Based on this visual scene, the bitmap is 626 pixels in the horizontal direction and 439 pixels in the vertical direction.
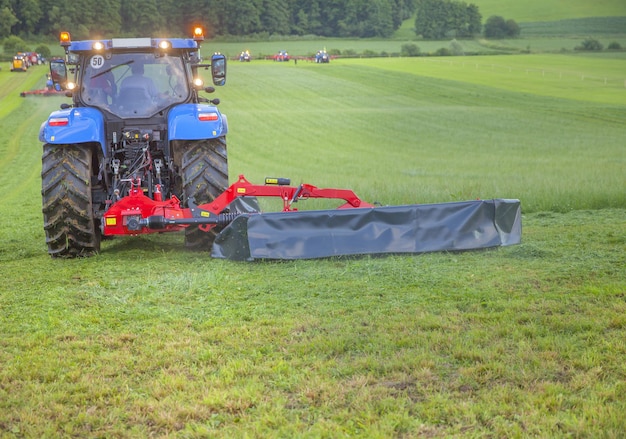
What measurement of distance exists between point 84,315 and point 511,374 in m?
3.21

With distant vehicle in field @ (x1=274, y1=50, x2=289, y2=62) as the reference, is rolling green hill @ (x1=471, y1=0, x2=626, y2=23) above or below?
above

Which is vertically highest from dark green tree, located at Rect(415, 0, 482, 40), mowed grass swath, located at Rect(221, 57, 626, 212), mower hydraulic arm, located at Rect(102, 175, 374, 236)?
dark green tree, located at Rect(415, 0, 482, 40)

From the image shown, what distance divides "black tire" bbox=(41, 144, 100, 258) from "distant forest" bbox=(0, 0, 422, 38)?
2587cm

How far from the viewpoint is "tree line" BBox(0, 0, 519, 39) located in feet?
125

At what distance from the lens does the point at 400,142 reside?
26391 mm

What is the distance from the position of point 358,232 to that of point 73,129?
3243mm

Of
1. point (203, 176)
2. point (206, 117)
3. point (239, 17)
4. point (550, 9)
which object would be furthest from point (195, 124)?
point (550, 9)

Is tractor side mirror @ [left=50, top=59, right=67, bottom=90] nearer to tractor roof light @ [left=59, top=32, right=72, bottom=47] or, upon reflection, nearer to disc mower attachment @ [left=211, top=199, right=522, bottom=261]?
tractor roof light @ [left=59, top=32, right=72, bottom=47]

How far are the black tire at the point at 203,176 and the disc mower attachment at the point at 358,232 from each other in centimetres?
67

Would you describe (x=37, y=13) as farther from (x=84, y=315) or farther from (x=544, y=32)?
(x=84, y=315)

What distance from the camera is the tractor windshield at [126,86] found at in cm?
946

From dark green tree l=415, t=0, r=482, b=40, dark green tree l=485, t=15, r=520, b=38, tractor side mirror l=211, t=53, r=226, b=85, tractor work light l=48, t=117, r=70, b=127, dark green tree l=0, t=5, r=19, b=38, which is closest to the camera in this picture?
tractor work light l=48, t=117, r=70, b=127

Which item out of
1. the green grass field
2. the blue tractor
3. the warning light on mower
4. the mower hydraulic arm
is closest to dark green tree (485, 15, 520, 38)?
the green grass field

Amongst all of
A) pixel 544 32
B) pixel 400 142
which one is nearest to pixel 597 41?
pixel 544 32
